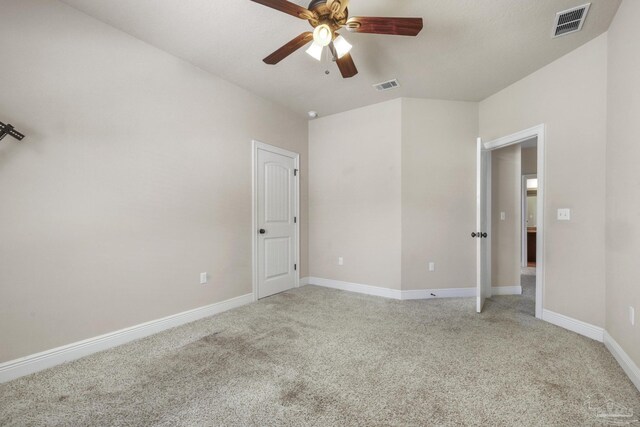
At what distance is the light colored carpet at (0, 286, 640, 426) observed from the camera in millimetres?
1527

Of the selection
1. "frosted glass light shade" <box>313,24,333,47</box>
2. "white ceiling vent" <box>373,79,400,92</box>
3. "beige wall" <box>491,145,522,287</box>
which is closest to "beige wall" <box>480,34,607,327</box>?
"beige wall" <box>491,145,522,287</box>

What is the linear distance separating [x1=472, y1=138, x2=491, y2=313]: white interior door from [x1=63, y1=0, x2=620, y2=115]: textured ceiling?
2.91ft

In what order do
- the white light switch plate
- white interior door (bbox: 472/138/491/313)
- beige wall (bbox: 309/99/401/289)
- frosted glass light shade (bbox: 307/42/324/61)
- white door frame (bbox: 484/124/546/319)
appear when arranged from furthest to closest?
beige wall (bbox: 309/99/401/289) → white interior door (bbox: 472/138/491/313) → white door frame (bbox: 484/124/546/319) → the white light switch plate → frosted glass light shade (bbox: 307/42/324/61)

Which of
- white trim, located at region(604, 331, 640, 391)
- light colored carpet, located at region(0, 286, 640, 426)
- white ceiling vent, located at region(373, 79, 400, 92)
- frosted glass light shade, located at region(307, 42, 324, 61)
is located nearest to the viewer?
light colored carpet, located at region(0, 286, 640, 426)

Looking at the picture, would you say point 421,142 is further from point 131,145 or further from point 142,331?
point 142,331

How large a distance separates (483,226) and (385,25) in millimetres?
2665

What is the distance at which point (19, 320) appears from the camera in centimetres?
190

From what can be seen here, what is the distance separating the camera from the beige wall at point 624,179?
6.11 ft

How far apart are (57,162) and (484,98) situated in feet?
15.4

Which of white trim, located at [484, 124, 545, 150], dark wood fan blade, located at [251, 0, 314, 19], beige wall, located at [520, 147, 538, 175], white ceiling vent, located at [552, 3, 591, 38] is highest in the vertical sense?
white ceiling vent, located at [552, 3, 591, 38]

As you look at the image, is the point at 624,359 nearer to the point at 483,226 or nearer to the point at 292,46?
the point at 483,226

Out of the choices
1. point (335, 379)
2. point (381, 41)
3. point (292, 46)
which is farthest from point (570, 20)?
point (335, 379)

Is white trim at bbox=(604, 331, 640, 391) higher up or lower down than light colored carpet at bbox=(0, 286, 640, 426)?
higher up

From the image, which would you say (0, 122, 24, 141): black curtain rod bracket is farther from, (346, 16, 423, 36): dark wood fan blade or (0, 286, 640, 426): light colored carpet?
(346, 16, 423, 36): dark wood fan blade
